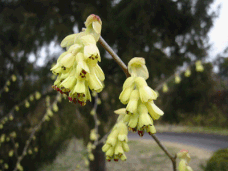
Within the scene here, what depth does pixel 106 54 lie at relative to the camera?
2439 millimetres

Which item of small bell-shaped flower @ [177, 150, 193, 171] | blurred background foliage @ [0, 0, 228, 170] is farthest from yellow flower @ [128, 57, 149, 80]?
blurred background foliage @ [0, 0, 228, 170]

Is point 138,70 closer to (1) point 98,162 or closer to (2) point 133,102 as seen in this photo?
(2) point 133,102

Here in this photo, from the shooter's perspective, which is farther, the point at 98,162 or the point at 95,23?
the point at 98,162

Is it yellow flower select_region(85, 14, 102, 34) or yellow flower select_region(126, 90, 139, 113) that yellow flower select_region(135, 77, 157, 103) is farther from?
yellow flower select_region(85, 14, 102, 34)

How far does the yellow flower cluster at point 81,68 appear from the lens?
31cm

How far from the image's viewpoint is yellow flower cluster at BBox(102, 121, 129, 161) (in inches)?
20.2

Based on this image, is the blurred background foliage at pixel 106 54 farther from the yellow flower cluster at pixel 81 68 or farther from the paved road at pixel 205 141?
the paved road at pixel 205 141

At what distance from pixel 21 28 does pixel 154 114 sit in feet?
9.65

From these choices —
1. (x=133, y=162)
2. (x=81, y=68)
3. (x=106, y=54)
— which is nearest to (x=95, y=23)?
(x=81, y=68)

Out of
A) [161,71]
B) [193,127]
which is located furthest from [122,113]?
[193,127]

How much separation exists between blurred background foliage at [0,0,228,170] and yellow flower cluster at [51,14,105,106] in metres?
1.78

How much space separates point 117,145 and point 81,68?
1.02 ft

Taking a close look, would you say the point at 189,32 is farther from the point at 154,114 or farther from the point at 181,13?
the point at 154,114

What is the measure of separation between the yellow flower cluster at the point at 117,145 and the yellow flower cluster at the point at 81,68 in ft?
0.75
